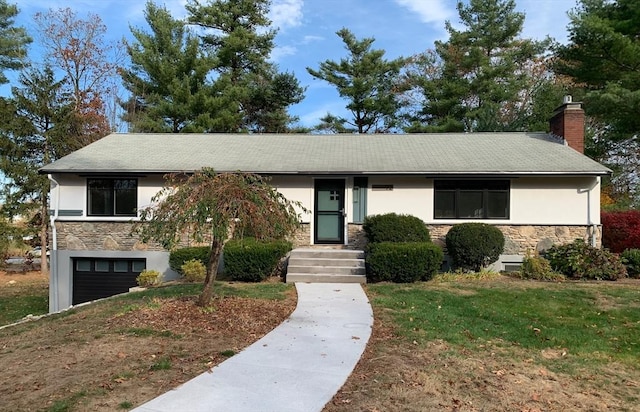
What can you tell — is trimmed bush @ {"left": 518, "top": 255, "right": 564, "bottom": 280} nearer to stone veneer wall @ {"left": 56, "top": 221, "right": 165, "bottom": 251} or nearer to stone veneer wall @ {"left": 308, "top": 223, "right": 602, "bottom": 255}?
stone veneer wall @ {"left": 308, "top": 223, "right": 602, "bottom": 255}

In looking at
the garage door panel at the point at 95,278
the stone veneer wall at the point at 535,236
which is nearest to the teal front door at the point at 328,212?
the stone veneer wall at the point at 535,236

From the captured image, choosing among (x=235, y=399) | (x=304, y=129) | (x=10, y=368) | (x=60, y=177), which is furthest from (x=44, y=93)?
(x=235, y=399)

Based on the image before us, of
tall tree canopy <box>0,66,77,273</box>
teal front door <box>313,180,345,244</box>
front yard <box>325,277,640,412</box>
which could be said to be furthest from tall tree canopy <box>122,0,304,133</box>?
front yard <box>325,277,640,412</box>

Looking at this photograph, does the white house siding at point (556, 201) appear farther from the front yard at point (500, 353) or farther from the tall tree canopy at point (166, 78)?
the tall tree canopy at point (166, 78)

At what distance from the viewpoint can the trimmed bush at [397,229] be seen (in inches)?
430

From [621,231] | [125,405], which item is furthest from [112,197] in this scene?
[621,231]

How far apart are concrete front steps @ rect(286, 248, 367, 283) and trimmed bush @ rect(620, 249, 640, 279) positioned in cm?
650

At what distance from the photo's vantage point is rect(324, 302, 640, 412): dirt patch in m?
3.69

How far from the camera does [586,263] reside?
10.5m

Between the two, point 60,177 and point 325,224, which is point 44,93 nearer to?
point 60,177

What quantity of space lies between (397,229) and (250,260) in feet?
12.3

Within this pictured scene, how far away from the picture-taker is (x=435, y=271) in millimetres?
10219

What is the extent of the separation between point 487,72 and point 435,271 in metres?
Result: 16.6

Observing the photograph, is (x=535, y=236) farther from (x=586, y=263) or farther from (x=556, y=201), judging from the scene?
(x=586, y=263)
